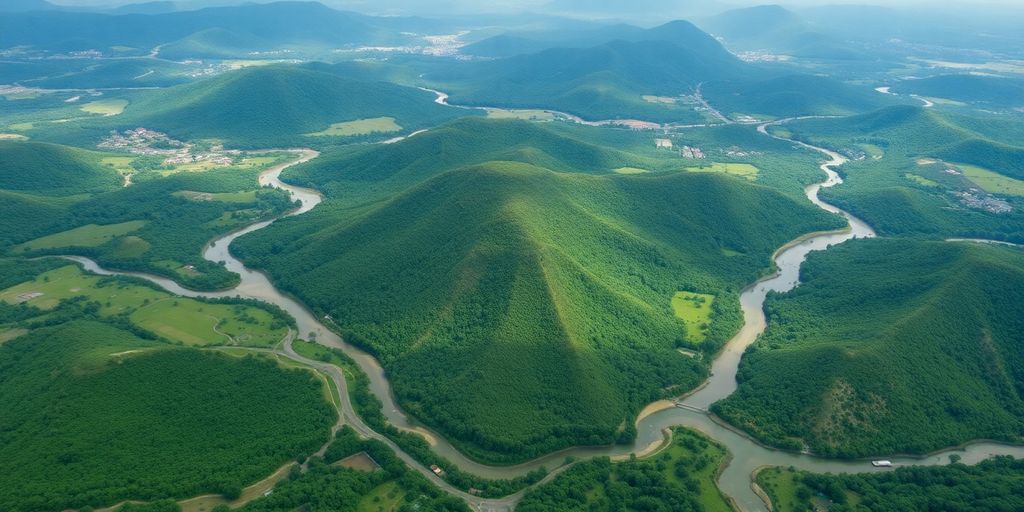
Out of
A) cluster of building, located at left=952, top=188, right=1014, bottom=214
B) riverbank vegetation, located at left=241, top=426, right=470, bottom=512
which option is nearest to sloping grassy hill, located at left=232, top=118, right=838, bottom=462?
riverbank vegetation, located at left=241, top=426, right=470, bottom=512

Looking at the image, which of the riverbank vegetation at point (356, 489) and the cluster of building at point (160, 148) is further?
the cluster of building at point (160, 148)

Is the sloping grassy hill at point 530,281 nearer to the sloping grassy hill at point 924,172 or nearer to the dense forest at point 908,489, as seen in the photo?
the dense forest at point 908,489

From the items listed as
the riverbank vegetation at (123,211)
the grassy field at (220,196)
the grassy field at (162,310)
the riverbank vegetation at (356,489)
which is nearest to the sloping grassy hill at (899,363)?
the riverbank vegetation at (356,489)

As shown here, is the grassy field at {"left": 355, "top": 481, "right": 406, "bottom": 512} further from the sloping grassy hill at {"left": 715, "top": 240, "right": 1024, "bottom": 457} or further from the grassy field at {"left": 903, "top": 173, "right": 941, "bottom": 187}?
the grassy field at {"left": 903, "top": 173, "right": 941, "bottom": 187}

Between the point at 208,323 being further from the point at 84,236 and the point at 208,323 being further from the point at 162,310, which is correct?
the point at 84,236

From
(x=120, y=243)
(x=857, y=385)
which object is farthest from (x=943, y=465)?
(x=120, y=243)

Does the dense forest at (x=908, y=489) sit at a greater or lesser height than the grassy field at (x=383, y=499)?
lesser
